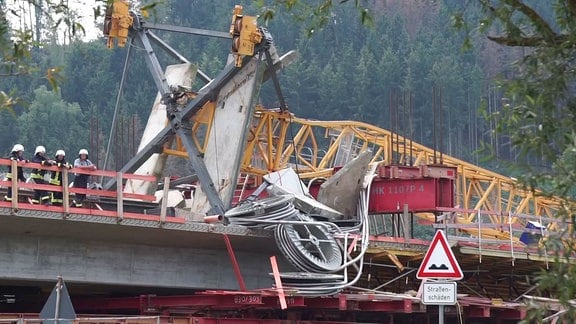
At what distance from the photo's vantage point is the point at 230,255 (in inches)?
1284

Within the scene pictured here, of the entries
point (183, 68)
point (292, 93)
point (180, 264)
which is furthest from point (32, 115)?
point (180, 264)

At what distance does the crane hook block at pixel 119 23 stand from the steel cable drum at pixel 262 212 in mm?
7240

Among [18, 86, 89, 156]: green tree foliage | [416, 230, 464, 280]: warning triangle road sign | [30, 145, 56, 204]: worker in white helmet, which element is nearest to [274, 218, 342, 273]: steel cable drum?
[30, 145, 56, 204]: worker in white helmet

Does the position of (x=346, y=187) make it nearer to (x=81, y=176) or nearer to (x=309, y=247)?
(x=309, y=247)

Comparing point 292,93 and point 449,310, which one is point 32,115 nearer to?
point 292,93

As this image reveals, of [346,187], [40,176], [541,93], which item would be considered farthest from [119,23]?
[541,93]

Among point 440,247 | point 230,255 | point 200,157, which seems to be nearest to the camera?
point 440,247

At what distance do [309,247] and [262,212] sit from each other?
1448 mm

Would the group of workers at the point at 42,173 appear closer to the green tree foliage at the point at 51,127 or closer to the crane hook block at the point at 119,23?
the crane hook block at the point at 119,23

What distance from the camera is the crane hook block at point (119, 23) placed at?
38031 millimetres

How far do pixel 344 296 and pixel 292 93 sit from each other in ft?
351

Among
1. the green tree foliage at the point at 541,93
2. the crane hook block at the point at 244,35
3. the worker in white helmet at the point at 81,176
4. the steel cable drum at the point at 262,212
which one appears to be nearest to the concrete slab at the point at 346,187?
the steel cable drum at the point at 262,212

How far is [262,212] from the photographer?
108ft

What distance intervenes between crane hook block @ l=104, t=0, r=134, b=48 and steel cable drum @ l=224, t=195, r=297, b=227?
7240 millimetres
